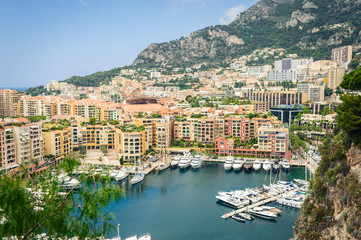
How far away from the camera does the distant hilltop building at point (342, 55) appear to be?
5466cm

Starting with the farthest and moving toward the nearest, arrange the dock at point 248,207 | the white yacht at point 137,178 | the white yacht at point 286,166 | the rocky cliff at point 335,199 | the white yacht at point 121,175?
the white yacht at point 286,166 → the white yacht at point 121,175 → the white yacht at point 137,178 → the dock at point 248,207 → the rocky cliff at point 335,199

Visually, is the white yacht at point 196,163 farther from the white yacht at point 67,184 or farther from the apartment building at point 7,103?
the apartment building at point 7,103

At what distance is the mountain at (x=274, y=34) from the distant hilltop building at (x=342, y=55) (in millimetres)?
3755

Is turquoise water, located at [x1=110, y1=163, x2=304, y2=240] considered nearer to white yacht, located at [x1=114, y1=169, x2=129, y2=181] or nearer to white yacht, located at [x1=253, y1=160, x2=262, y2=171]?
white yacht, located at [x1=114, y1=169, x2=129, y2=181]

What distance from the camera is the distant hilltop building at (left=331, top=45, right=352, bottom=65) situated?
179 feet

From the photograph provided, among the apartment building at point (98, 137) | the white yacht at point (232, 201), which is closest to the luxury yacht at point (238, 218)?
the white yacht at point (232, 201)

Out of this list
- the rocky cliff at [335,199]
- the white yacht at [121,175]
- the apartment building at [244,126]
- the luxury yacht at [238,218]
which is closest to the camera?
the rocky cliff at [335,199]

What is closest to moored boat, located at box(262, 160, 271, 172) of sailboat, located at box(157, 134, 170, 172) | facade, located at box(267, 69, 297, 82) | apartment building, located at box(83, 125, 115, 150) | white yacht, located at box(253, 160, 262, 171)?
white yacht, located at box(253, 160, 262, 171)

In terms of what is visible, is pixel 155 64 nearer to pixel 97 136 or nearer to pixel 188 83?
pixel 188 83

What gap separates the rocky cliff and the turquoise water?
3339 mm

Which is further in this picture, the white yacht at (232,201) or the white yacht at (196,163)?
the white yacht at (196,163)

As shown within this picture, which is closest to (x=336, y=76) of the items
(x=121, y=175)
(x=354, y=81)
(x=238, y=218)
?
(x=121, y=175)

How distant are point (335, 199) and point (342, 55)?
53.4 m

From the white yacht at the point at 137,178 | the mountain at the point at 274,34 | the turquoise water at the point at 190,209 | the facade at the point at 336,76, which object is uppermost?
the mountain at the point at 274,34
